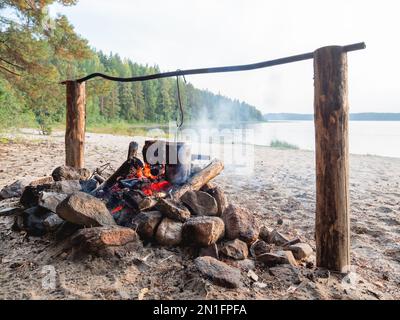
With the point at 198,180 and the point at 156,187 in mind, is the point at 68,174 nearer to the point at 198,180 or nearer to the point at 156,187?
the point at 156,187

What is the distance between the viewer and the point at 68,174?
4.04 m

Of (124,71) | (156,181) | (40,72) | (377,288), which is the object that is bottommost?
(377,288)


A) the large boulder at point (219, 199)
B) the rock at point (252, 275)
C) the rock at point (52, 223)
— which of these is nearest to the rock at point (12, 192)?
the rock at point (52, 223)

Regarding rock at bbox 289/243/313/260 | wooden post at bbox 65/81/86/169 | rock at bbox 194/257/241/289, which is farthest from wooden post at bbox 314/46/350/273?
wooden post at bbox 65/81/86/169

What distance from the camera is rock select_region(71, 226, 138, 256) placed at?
245cm

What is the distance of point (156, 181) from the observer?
3.40m

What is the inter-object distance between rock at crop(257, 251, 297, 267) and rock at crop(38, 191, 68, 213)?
211 centimetres

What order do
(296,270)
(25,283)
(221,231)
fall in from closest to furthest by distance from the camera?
(25,283), (296,270), (221,231)

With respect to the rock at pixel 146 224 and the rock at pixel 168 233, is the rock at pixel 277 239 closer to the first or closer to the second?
the rock at pixel 168 233

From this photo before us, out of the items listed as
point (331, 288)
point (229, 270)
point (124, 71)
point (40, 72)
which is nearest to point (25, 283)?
point (229, 270)

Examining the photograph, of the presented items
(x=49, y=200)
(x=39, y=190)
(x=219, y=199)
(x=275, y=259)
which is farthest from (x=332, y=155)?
(x=39, y=190)

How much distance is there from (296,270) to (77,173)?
310 cm
